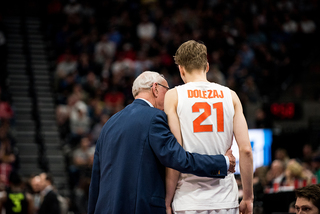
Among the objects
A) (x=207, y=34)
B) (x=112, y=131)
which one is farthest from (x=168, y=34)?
(x=112, y=131)

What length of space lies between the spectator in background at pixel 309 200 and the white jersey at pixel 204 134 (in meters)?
0.79

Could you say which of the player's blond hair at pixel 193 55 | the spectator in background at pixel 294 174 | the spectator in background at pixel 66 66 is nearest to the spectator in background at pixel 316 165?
the spectator in background at pixel 294 174

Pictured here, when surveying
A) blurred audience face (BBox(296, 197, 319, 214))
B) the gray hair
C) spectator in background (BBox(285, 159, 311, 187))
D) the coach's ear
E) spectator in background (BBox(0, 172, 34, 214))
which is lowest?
spectator in background (BBox(0, 172, 34, 214))

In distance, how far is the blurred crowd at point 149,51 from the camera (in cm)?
1219

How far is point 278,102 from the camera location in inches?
531

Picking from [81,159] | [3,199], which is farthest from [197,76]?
[81,159]

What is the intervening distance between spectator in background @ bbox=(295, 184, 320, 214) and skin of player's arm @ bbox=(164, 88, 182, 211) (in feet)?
4.04

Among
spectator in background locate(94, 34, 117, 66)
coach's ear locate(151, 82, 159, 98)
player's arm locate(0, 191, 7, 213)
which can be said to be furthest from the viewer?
spectator in background locate(94, 34, 117, 66)

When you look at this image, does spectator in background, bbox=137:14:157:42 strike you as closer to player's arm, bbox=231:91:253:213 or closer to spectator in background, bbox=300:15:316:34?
spectator in background, bbox=300:15:316:34

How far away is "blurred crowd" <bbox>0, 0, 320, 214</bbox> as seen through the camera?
1219cm

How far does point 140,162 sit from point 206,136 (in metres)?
0.56

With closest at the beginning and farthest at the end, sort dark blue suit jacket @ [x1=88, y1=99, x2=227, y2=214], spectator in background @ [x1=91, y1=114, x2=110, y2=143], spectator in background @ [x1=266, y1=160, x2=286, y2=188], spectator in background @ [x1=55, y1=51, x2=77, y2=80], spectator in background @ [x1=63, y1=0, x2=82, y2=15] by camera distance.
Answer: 1. dark blue suit jacket @ [x1=88, y1=99, x2=227, y2=214]
2. spectator in background @ [x1=266, y1=160, x2=286, y2=188]
3. spectator in background @ [x1=91, y1=114, x2=110, y2=143]
4. spectator in background @ [x1=55, y1=51, x2=77, y2=80]
5. spectator in background @ [x1=63, y1=0, x2=82, y2=15]

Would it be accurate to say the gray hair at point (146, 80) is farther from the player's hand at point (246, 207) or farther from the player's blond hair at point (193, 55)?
the player's hand at point (246, 207)

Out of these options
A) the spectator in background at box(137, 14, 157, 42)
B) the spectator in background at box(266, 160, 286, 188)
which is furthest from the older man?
the spectator in background at box(137, 14, 157, 42)
